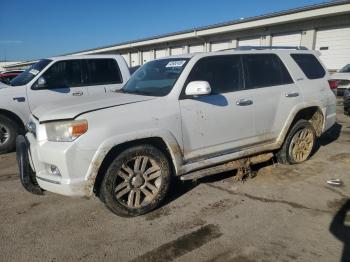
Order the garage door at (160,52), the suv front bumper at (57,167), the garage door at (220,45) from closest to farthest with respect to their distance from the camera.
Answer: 1. the suv front bumper at (57,167)
2. the garage door at (220,45)
3. the garage door at (160,52)

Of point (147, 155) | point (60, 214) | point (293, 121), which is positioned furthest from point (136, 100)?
point (293, 121)

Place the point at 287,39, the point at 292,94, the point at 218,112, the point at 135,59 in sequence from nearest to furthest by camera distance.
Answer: the point at 218,112 → the point at 292,94 → the point at 287,39 → the point at 135,59

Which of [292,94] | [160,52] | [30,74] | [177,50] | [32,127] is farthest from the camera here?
[160,52]

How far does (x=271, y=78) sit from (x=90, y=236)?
3.38 metres

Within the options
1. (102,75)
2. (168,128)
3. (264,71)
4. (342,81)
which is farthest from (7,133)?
(342,81)

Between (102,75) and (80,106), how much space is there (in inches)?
152

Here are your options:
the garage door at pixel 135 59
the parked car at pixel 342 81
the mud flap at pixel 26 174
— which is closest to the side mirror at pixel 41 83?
the mud flap at pixel 26 174

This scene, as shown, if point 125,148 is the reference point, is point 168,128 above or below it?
above

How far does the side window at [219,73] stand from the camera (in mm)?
4293

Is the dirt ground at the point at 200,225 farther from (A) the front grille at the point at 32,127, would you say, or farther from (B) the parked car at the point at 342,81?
(B) the parked car at the point at 342,81

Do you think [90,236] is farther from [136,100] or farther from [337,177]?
[337,177]

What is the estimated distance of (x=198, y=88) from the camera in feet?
12.6

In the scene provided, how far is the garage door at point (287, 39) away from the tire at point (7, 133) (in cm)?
1787

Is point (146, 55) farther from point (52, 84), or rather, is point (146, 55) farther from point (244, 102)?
point (244, 102)
